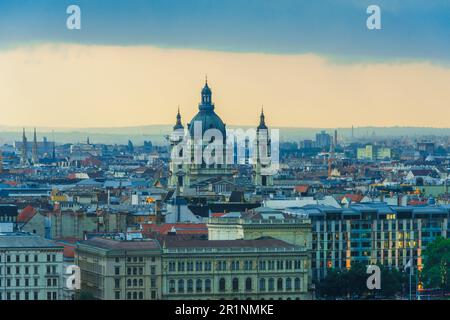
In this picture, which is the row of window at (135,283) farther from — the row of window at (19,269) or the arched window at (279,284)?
the arched window at (279,284)

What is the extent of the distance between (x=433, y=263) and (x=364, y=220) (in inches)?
177

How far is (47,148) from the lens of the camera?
169875 millimetres

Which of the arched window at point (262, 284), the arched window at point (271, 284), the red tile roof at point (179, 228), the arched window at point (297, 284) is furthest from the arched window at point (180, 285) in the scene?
the red tile roof at point (179, 228)

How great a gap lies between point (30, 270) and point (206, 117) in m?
48.3

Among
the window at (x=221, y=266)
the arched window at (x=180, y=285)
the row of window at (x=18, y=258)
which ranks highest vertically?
the row of window at (x=18, y=258)

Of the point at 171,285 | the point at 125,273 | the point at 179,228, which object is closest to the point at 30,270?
the point at 125,273

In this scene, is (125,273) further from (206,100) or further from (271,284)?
(206,100)

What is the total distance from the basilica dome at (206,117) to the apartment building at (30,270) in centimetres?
4617

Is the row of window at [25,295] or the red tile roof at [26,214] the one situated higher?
the red tile roof at [26,214]

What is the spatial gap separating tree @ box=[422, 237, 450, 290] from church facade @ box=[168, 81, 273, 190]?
33866 mm

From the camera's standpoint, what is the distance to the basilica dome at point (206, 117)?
288ft

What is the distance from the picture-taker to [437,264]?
47.1 m

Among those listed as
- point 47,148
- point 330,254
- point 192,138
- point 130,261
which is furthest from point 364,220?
point 47,148

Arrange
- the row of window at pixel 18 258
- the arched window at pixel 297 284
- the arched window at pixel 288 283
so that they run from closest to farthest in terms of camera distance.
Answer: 1. the row of window at pixel 18 258
2. the arched window at pixel 288 283
3. the arched window at pixel 297 284
